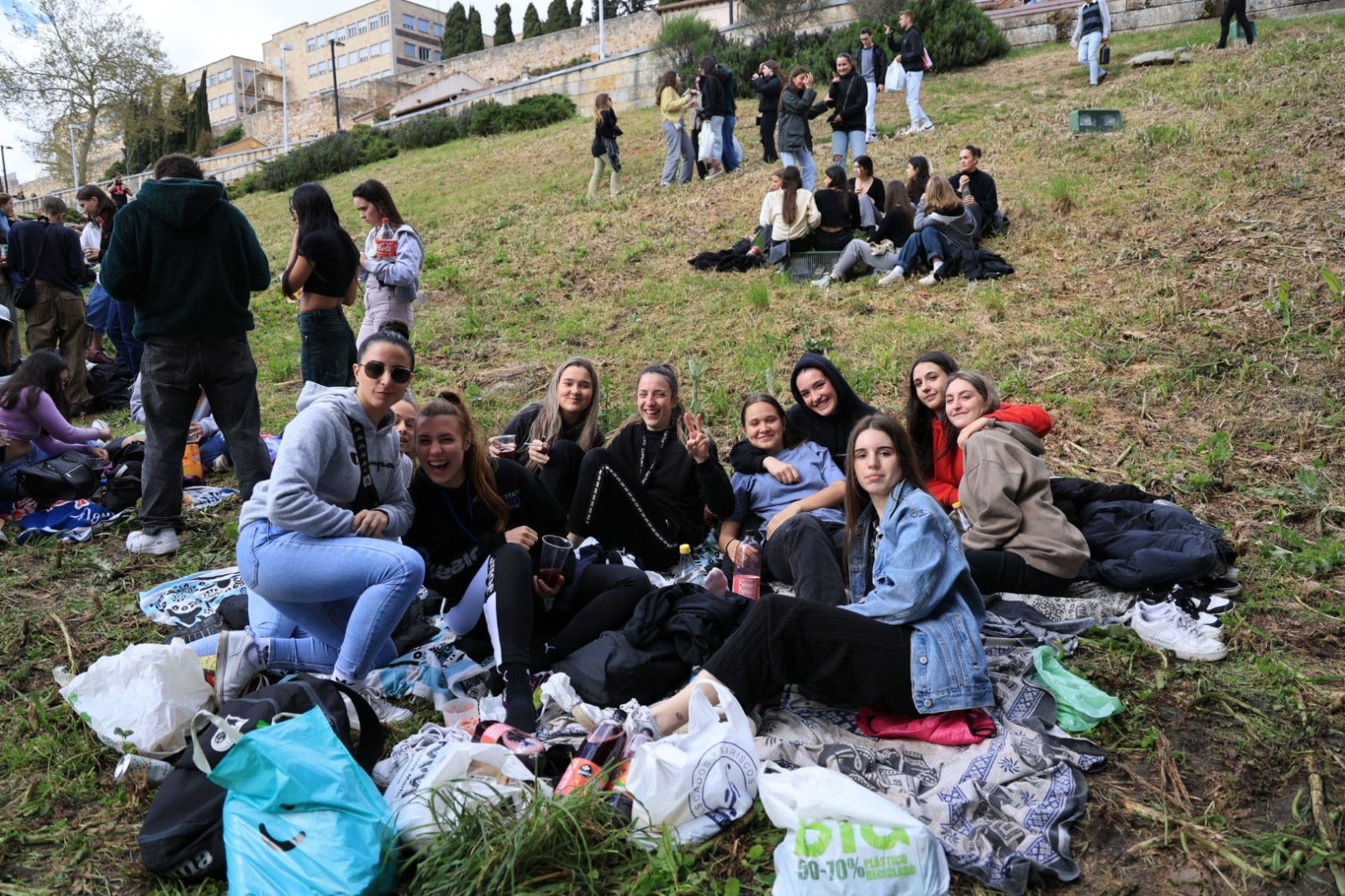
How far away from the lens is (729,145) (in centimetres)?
1434

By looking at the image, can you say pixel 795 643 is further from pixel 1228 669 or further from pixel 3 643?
pixel 3 643

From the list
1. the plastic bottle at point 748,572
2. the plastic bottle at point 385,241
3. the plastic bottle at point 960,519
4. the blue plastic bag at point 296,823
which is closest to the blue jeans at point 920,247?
the plastic bottle at point 960,519

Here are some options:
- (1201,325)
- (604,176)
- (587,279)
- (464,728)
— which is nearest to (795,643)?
(464,728)

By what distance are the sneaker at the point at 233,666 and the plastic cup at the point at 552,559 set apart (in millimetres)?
1143

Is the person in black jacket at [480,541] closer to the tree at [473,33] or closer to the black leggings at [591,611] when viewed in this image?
the black leggings at [591,611]

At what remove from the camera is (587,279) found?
10266mm

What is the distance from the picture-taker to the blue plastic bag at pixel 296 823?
2.29m

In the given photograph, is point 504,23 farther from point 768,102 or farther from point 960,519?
point 960,519

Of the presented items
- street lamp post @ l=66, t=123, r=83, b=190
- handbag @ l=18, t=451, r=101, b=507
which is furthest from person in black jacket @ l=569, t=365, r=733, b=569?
street lamp post @ l=66, t=123, r=83, b=190

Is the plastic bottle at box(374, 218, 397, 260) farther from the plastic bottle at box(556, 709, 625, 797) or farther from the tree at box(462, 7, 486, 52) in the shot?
the tree at box(462, 7, 486, 52)

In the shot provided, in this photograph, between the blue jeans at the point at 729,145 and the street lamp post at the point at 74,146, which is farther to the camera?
the street lamp post at the point at 74,146

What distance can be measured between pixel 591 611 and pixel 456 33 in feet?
193

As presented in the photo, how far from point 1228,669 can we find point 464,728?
9.30ft

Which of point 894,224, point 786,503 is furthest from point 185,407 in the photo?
point 894,224
